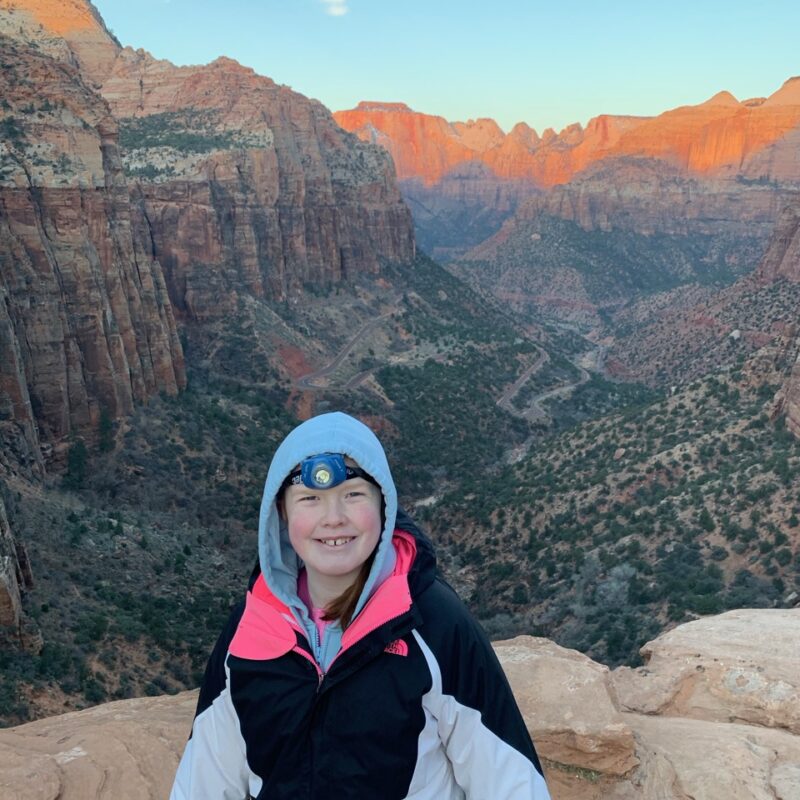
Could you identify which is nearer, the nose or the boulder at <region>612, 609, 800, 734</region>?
the nose

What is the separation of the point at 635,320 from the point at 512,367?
4588 centimetres

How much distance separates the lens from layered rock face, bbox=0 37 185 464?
104 ft

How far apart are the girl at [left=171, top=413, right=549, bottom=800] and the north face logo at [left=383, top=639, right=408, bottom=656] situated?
0.03 feet

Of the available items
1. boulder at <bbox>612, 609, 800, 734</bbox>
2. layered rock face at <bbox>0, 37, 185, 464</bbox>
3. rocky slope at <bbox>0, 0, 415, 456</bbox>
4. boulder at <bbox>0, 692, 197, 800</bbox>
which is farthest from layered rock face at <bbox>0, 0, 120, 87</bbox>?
boulder at <bbox>612, 609, 800, 734</bbox>

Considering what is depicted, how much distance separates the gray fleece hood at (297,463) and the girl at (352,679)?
0.01 m

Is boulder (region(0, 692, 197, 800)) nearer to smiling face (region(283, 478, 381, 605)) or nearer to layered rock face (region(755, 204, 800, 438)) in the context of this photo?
smiling face (region(283, 478, 381, 605))

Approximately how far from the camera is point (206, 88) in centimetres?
7488

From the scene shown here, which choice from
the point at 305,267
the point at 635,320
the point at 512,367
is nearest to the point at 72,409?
the point at 305,267

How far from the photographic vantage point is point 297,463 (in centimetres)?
396

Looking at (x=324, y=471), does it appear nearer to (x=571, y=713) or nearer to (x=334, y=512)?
(x=334, y=512)

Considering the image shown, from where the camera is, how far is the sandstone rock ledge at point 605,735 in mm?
6469

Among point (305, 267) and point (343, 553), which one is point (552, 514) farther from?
point (305, 267)

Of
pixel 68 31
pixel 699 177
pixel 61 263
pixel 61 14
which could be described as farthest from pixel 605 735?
pixel 699 177

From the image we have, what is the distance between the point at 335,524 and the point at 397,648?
2.64ft
